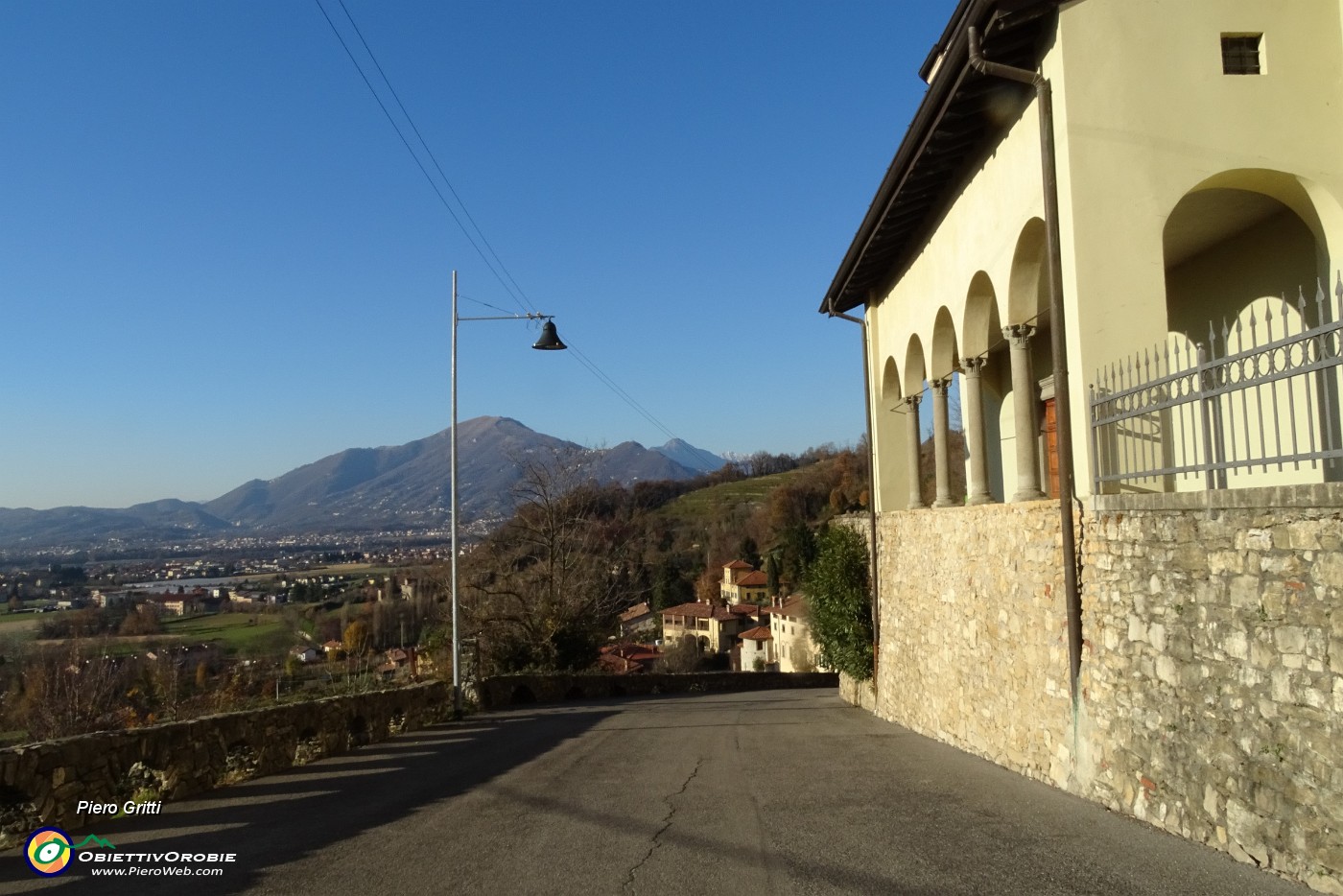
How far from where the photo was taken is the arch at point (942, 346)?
14.0 metres

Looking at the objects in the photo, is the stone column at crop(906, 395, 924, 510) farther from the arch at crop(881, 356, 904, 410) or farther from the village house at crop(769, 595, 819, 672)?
the village house at crop(769, 595, 819, 672)

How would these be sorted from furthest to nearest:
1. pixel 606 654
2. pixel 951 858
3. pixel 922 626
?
1. pixel 606 654
2. pixel 922 626
3. pixel 951 858

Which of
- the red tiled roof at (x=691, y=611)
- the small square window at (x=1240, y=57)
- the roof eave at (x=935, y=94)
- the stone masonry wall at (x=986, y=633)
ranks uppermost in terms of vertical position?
the roof eave at (x=935, y=94)

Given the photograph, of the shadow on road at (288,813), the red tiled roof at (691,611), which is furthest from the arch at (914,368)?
the red tiled roof at (691,611)

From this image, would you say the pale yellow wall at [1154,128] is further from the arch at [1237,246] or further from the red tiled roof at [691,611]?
the red tiled roof at [691,611]

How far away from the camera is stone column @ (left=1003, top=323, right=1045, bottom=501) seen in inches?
392

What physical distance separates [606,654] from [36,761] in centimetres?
4775

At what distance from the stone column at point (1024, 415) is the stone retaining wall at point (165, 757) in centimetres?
844

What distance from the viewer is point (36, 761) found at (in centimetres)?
688

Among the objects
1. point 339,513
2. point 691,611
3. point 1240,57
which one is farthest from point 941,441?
point 339,513

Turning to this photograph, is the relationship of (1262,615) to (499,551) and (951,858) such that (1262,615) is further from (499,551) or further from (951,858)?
(499,551)

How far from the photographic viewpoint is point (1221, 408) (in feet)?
27.7

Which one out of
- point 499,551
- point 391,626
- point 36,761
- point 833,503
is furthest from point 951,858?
point 833,503

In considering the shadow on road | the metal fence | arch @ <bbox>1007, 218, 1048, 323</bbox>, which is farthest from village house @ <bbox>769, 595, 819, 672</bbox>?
the metal fence
